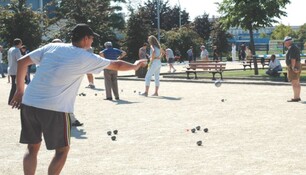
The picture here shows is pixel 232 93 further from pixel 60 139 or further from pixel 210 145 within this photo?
pixel 60 139

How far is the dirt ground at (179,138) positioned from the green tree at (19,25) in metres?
24.6

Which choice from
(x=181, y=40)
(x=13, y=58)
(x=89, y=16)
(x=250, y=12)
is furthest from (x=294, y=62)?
(x=181, y=40)

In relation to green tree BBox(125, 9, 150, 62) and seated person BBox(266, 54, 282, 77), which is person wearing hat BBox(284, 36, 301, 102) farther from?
green tree BBox(125, 9, 150, 62)

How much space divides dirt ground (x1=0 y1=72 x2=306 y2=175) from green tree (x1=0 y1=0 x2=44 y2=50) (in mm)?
24629

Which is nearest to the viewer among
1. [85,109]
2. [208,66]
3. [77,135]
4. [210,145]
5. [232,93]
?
[210,145]

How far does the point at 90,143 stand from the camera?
8922 millimetres

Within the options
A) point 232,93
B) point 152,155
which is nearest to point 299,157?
point 152,155

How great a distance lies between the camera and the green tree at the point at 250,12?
2462 cm

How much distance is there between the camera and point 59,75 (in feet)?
18.0

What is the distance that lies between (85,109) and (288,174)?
8122 millimetres

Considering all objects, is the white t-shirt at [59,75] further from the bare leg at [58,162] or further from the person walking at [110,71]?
the person walking at [110,71]

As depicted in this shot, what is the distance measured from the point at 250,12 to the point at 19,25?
20323 millimetres

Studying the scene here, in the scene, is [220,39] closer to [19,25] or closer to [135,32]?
[135,32]

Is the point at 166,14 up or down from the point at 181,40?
up
